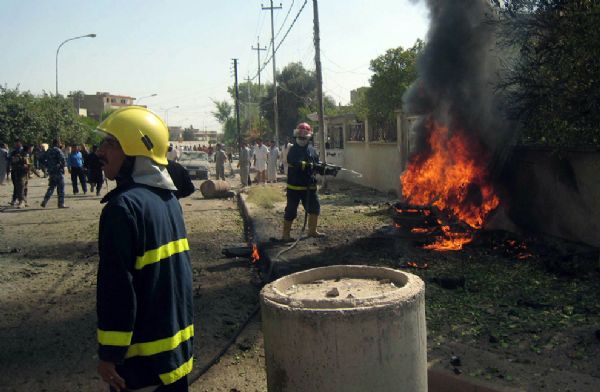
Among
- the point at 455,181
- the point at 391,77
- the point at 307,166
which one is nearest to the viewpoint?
the point at 307,166

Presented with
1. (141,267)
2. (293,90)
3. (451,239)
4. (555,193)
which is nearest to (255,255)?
(451,239)

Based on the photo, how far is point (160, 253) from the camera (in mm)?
2605

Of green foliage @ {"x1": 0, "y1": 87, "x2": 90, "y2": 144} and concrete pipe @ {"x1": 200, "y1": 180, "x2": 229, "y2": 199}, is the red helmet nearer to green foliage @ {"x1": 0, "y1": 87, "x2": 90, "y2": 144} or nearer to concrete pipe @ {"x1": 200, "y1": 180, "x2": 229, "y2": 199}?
concrete pipe @ {"x1": 200, "y1": 180, "x2": 229, "y2": 199}

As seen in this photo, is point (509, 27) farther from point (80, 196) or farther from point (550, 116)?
point (80, 196)

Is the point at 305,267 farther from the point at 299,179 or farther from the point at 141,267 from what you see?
the point at 141,267

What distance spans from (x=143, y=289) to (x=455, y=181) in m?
7.85

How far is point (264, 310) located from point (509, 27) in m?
7.11

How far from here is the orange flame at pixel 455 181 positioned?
9.40 meters

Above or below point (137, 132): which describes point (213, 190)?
below

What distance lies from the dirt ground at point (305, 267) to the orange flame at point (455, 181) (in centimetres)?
92

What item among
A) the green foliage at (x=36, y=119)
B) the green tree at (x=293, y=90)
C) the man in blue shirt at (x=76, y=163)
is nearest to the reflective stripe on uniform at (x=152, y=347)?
the man in blue shirt at (x=76, y=163)

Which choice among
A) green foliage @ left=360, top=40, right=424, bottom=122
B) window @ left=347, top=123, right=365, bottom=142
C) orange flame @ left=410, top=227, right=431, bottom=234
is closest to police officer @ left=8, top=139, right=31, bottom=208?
orange flame @ left=410, top=227, right=431, bottom=234

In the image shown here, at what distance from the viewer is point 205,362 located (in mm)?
4820

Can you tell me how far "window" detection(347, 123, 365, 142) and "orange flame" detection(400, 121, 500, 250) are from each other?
1143 centimetres
